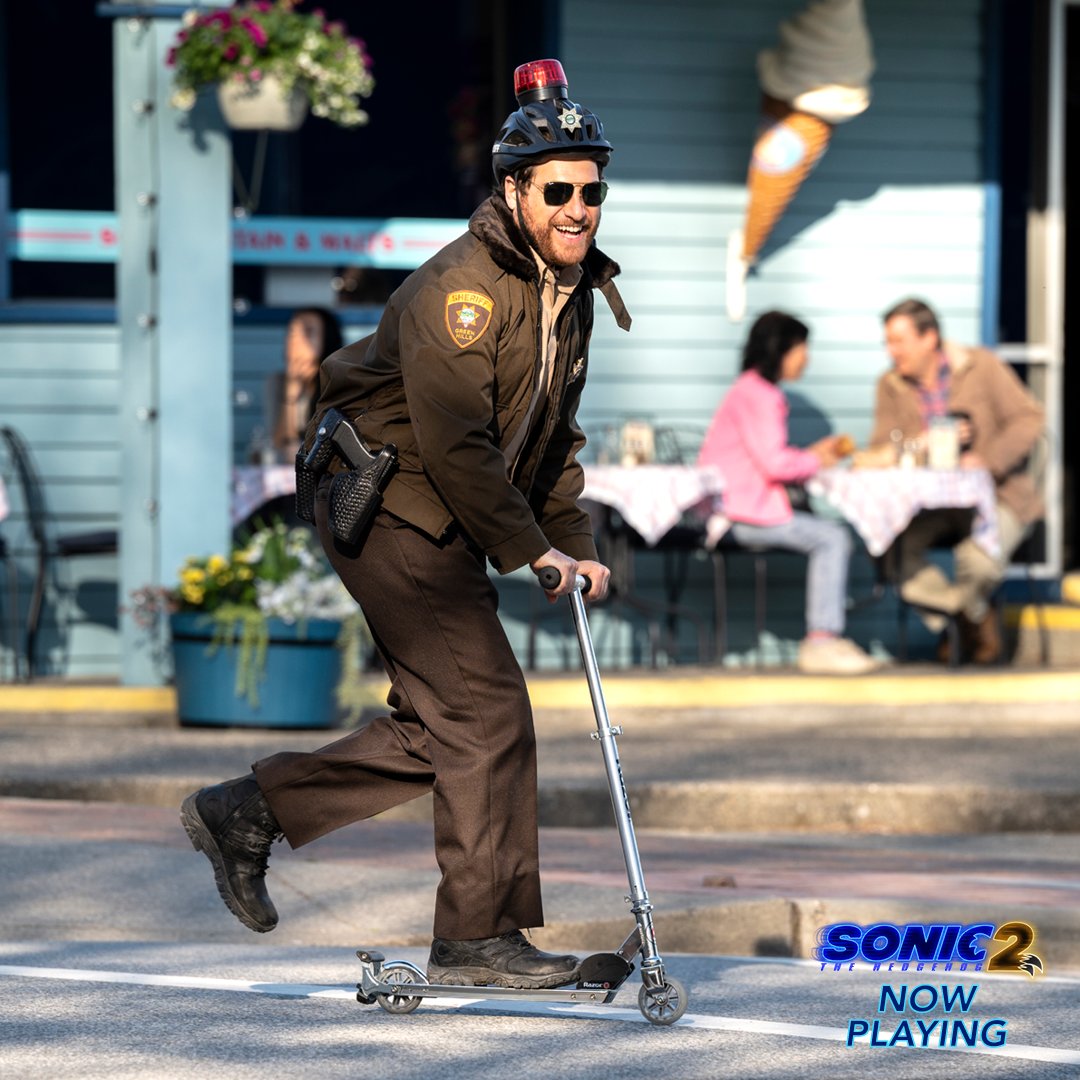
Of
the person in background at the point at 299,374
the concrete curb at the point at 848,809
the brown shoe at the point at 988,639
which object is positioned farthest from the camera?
the brown shoe at the point at 988,639

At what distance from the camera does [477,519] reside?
15.1 ft

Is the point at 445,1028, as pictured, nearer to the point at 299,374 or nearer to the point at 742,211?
the point at 299,374

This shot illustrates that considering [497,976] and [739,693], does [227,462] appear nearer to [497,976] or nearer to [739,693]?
[739,693]

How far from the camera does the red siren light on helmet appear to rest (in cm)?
473

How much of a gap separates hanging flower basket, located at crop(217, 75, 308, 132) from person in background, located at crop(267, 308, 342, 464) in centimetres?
99

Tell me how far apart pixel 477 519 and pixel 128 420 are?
5.55 meters

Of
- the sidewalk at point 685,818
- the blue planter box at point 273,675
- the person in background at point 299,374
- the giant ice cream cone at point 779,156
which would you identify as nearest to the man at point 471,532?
the sidewalk at point 685,818

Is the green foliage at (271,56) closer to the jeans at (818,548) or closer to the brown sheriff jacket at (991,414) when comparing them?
the jeans at (818,548)

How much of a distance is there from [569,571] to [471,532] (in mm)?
212

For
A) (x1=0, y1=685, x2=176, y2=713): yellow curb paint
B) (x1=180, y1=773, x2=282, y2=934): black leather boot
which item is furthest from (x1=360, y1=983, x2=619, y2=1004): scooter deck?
(x1=0, y1=685, x2=176, y2=713): yellow curb paint

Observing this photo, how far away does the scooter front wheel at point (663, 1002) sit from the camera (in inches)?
182

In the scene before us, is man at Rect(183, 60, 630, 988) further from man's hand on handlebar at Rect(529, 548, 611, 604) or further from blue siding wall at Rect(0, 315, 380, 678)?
blue siding wall at Rect(0, 315, 380, 678)

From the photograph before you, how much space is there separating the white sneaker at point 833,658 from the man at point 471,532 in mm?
6151

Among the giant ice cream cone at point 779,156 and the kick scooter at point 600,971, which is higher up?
the giant ice cream cone at point 779,156
